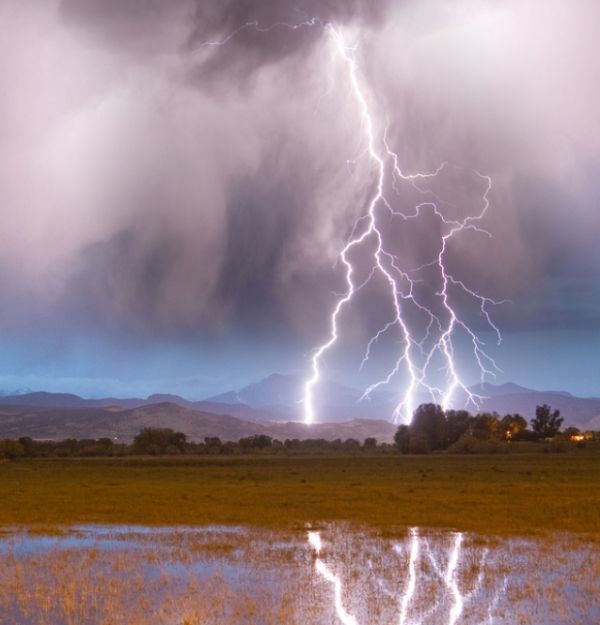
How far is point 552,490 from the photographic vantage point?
40.6m

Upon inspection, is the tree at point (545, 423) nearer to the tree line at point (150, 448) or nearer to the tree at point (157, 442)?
the tree line at point (150, 448)

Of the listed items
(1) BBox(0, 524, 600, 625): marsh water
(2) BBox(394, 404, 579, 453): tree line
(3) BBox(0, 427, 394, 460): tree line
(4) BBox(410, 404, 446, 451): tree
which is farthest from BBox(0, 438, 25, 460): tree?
(1) BBox(0, 524, 600, 625): marsh water

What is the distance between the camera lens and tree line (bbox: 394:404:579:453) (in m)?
110

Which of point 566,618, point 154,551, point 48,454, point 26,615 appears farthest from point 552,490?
point 48,454

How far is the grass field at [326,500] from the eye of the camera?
2838cm

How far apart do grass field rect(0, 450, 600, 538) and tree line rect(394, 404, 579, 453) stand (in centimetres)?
5111

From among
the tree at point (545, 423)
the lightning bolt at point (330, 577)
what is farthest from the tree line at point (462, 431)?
the lightning bolt at point (330, 577)

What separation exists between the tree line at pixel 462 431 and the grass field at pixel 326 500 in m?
51.1

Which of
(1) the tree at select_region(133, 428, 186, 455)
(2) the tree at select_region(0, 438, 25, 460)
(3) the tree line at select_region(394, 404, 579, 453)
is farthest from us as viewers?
(1) the tree at select_region(133, 428, 186, 455)

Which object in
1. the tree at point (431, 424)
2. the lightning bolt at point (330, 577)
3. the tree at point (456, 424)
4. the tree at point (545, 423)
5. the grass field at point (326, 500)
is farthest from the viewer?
the tree at point (545, 423)

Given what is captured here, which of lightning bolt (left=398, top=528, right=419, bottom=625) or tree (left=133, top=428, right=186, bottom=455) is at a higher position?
tree (left=133, top=428, right=186, bottom=455)

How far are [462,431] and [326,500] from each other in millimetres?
92164

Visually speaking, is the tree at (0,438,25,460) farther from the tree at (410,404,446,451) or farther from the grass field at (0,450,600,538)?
the tree at (410,404,446,451)

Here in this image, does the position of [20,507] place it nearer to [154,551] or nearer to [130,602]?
[154,551]
